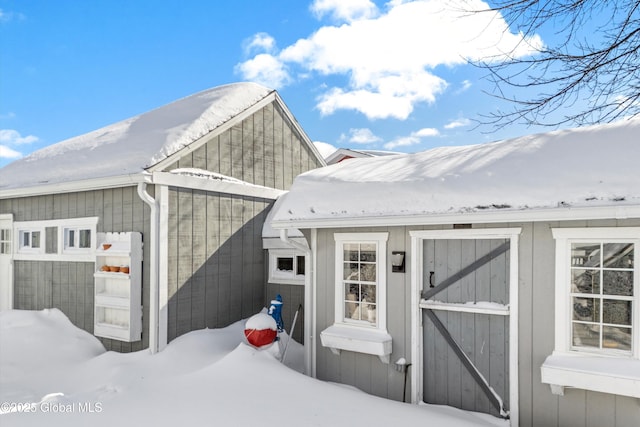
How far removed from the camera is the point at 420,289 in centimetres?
514

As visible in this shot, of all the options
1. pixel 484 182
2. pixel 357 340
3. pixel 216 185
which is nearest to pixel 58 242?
Result: pixel 216 185

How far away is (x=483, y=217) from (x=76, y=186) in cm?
673

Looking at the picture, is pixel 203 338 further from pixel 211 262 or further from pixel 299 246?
pixel 299 246

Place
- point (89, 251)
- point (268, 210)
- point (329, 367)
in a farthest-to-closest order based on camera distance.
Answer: point (268, 210), point (89, 251), point (329, 367)

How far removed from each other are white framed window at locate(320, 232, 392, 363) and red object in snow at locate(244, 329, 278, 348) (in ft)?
2.97

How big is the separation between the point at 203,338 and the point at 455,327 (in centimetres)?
418

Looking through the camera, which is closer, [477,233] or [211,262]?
[477,233]

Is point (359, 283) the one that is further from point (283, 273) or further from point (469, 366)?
point (283, 273)

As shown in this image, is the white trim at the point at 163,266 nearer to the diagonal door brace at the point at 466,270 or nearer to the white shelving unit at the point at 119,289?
the white shelving unit at the point at 119,289

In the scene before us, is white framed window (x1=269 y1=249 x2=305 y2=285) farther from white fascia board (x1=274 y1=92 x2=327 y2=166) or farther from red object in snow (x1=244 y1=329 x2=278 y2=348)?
white fascia board (x1=274 y1=92 x2=327 y2=166)

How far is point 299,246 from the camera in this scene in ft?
19.3

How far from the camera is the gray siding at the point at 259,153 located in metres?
7.75

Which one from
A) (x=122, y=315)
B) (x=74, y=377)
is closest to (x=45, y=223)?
(x=122, y=315)

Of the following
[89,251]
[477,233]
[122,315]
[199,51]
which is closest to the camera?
→ [477,233]
